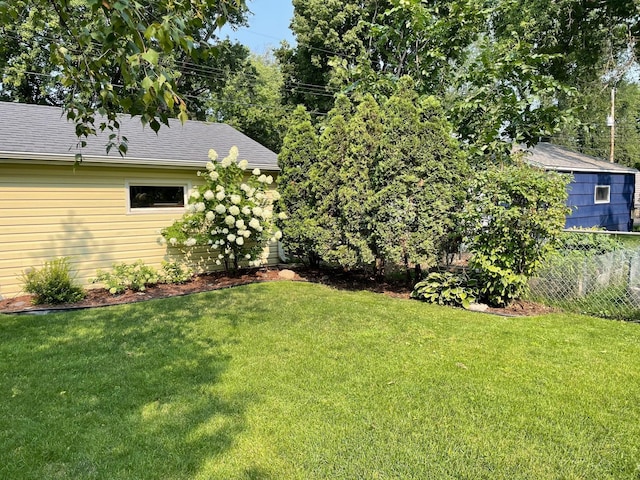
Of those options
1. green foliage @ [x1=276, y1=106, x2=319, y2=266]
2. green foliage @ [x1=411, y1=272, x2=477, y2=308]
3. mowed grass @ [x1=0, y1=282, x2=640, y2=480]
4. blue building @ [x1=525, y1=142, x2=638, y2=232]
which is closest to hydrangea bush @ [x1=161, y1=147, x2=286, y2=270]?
green foliage @ [x1=276, y1=106, x2=319, y2=266]

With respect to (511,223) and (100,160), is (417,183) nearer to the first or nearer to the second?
(511,223)

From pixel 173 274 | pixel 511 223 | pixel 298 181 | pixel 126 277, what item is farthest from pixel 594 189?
pixel 126 277

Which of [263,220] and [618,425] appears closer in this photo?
[618,425]

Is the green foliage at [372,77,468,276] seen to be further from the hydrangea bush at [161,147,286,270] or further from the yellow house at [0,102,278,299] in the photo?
the yellow house at [0,102,278,299]

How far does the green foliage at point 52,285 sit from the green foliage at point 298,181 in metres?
3.78

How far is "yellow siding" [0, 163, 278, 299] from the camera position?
637 centimetres

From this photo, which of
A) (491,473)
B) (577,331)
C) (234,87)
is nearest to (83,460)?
(491,473)

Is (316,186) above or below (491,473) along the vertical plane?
above

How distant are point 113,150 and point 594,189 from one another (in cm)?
1352

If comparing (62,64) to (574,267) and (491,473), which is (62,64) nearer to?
(491,473)

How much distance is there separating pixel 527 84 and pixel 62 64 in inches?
308

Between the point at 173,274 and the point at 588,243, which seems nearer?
the point at 588,243

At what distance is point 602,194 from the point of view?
12852 millimetres

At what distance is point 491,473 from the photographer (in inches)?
85.5
